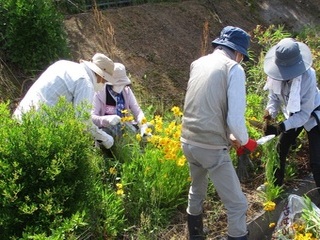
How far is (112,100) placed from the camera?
499 cm

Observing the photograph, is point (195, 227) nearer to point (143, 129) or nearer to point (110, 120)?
point (143, 129)

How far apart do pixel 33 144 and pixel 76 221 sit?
0.54 m

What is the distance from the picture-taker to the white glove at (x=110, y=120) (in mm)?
4625

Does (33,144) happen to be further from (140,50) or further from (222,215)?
(140,50)

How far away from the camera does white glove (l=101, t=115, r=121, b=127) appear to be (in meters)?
4.62

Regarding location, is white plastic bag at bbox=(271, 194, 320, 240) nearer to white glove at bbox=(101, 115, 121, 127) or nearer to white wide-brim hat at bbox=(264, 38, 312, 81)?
white wide-brim hat at bbox=(264, 38, 312, 81)

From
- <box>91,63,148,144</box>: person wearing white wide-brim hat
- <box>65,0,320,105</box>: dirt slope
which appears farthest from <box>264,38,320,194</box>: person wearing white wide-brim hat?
<box>65,0,320,105</box>: dirt slope

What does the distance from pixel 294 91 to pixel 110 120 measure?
1.61m

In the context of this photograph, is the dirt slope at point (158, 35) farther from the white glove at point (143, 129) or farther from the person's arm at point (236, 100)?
the person's arm at point (236, 100)

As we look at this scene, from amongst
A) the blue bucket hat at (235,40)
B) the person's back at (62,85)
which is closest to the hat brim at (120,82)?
the person's back at (62,85)

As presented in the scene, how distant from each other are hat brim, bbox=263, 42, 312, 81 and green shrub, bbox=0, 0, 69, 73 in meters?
2.82

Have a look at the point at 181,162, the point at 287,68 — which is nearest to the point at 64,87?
the point at 181,162

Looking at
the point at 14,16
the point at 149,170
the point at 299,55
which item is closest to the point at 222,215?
the point at 149,170

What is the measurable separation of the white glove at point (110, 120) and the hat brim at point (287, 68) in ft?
4.52
